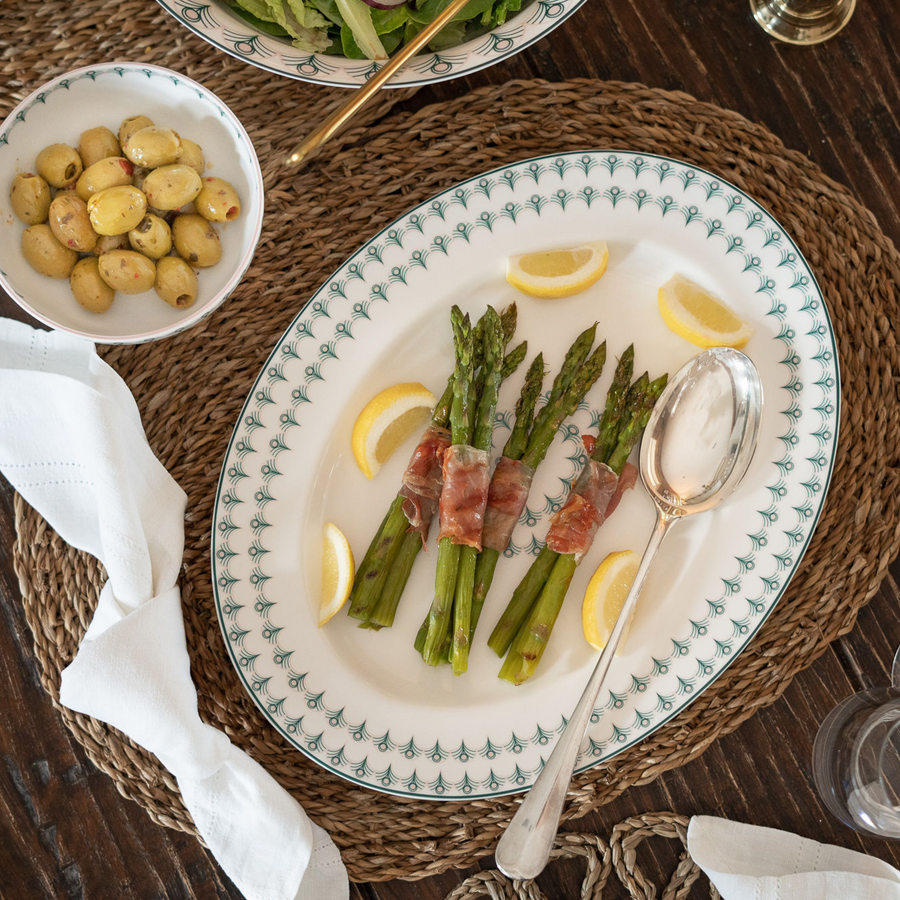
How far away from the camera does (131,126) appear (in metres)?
1.76

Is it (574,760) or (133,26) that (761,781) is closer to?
(574,760)

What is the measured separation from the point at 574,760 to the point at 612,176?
51.1 inches

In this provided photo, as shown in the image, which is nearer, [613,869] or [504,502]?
[504,502]

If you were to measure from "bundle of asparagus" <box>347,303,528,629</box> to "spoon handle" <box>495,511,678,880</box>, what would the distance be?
464mm

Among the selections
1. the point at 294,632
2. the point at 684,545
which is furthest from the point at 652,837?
the point at 294,632

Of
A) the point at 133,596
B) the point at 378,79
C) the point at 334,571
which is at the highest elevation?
the point at 378,79

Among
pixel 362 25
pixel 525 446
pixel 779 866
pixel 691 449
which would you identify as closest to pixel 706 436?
pixel 691 449

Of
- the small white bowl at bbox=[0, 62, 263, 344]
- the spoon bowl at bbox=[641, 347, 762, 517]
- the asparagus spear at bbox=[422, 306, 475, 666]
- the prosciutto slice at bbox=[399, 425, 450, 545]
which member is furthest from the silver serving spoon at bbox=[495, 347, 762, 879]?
the small white bowl at bbox=[0, 62, 263, 344]

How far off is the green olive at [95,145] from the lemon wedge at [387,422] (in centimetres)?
79

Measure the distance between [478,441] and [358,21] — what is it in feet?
2.94

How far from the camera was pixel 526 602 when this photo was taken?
6.10ft

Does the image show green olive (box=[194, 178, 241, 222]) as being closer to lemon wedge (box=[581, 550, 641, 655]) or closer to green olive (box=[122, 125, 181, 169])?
green olive (box=[122, 125, 181, 169])

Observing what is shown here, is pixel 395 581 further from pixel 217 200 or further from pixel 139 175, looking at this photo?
pixel 139 175

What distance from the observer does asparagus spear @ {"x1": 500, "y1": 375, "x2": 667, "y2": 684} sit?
183 cm
